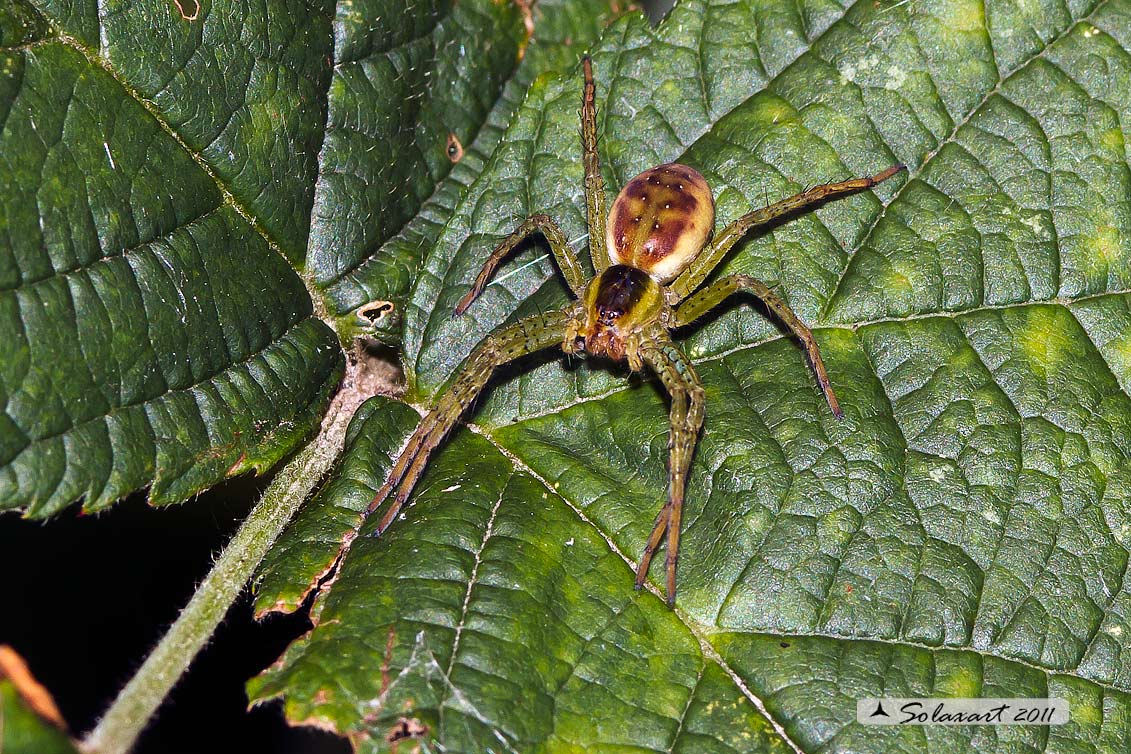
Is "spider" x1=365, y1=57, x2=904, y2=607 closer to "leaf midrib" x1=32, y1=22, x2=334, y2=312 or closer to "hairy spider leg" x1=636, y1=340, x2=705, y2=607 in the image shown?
"hairy spider leg" x1=636, y1=340, x2=705, y2=607

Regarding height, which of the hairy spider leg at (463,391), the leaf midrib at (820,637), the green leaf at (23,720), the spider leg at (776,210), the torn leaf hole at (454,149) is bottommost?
the leaf midrib at (820,637)

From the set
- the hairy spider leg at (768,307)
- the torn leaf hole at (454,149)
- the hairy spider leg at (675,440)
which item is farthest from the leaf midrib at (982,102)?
the torn leaf hole at (454,149)

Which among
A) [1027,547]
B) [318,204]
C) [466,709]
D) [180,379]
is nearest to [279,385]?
[180,379]

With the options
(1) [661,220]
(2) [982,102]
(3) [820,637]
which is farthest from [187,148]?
(2) [982,102]

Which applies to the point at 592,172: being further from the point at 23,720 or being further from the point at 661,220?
the point at 23,720

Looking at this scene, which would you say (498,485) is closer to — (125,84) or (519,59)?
(125,84)

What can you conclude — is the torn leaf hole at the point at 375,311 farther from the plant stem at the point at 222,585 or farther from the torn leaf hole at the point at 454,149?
the torn leaf hole at the point at 454,149

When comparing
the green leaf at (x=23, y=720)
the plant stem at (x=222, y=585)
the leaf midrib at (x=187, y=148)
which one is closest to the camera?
the green leaf at (x=23, y=720)
